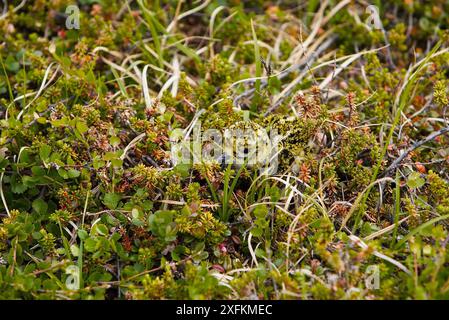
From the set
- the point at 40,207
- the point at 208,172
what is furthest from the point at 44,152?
the point at 208,172

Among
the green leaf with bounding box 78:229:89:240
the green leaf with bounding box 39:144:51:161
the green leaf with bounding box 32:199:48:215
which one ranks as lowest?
the green leaf with bounding box 78:229:89:240

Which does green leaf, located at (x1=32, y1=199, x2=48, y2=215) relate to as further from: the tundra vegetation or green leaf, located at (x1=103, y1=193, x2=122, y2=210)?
green leaf, located at (x1=103, y1=193, x2=122, y2=210)

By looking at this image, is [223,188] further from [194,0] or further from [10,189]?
[194,0]

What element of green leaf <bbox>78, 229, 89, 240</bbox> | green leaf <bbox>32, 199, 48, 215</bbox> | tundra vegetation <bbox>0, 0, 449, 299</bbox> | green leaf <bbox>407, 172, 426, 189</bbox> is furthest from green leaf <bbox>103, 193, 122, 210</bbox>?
green leaf <bbox>407, 172, 426, 189</bbox>

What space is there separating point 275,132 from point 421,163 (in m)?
0.65

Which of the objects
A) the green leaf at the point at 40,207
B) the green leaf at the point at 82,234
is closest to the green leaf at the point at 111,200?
the green leaf at the point at 82,234

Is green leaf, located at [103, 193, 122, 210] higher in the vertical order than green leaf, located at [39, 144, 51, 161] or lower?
lower

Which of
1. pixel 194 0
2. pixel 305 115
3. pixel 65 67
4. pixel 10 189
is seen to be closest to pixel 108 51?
pixel 65 67

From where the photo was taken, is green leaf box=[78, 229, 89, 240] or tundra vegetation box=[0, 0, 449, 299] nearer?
tundra vegetation box=[0, 0, 449, 299]

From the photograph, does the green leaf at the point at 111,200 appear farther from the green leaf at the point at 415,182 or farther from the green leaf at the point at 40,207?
the green leaf at the point at 415,182

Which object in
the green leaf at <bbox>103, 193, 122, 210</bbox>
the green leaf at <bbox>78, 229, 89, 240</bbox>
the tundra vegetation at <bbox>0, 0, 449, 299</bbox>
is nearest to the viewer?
the tundra vegetation at <bbox>0, 0, 449, 299</bbox>

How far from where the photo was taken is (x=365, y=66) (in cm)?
285

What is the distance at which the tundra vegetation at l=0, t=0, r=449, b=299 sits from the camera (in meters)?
1.97

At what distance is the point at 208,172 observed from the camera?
2.25 m
